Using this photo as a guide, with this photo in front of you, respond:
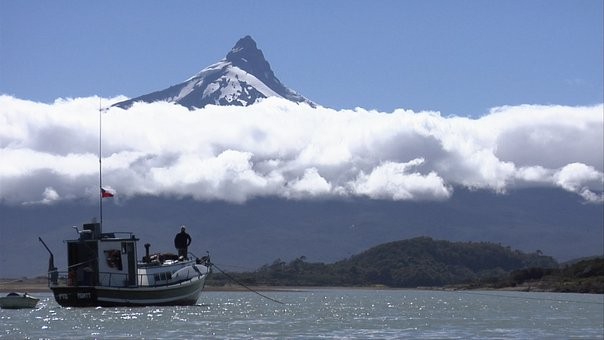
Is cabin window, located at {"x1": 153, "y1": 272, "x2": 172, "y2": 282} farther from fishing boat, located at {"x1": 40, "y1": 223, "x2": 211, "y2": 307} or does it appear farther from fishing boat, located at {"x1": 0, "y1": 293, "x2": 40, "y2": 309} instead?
fishing boat, located at {"x1": 0, "y1": 293, "x2": 40, "y2": 309}

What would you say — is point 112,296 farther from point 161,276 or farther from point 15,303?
point 15,303

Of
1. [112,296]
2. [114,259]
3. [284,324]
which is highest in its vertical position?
[114,259]

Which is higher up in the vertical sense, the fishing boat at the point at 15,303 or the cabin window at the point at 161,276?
the cabin window at the point at 161,276

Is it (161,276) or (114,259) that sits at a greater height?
(114,259)

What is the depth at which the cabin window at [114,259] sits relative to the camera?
301ft

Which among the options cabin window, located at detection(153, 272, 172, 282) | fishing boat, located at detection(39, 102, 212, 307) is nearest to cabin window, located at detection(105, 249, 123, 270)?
fishing boat, located at detection(39, 102, 212, 307)

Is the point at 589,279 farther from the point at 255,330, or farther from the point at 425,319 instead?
the point at 255,330

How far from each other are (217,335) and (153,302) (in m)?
30.2

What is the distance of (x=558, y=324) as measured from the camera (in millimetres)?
78812

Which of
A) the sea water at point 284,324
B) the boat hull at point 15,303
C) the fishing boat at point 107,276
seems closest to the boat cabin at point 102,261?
the fishing boat at point 107,276

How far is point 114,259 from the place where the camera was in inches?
3622

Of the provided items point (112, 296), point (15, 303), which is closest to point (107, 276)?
point (112, 296)

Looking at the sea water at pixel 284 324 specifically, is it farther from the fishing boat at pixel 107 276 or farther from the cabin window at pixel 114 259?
the cabin window at pixel 114 259

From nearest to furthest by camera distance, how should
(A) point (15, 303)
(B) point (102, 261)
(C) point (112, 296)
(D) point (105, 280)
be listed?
(C) point (112, 296), (B) point (102, 261), (D) point (105, 280), (A) point (15, 303)
